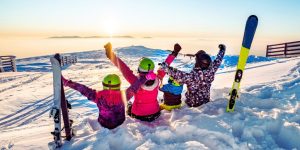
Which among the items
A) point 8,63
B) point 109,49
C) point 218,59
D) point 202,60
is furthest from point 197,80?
point 8,63

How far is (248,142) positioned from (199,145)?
0.76 metres

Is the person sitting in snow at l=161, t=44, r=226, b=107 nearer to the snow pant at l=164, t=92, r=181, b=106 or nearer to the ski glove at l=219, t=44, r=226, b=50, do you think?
the ski glove at l=219, t=44, r=226, b=50

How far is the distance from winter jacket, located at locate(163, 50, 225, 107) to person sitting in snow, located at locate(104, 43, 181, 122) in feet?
1.52

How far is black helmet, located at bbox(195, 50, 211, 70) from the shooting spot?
536cm

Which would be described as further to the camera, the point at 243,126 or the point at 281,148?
the point at 243,126

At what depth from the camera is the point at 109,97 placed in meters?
4.66

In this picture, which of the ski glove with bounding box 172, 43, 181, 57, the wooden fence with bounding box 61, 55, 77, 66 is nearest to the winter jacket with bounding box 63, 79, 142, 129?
the ski glove with bounding box 172, 43, 181, 57

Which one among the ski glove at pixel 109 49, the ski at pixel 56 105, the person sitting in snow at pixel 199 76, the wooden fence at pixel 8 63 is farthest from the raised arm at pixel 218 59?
the wooden fence at pixel 8 63

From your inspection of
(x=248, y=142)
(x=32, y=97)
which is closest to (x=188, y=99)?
(x=248, y=142)

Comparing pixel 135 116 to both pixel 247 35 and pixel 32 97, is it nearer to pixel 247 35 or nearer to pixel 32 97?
pixel 247 35

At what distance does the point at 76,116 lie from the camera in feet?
32.0

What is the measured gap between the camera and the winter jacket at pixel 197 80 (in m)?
5.39

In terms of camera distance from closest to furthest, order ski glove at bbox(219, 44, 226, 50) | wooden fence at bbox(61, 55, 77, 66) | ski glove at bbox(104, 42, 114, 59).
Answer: ski glove at bbox(104, 42, 114, 59)
ski glove at bbox(219, 44, 226, 50)
wooden fence at bbox(61, 55, 77, 66)

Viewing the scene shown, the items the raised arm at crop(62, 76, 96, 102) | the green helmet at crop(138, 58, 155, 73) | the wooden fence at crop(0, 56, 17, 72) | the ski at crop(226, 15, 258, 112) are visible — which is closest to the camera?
the raised arm at crop(62, 76, 96, 102)
